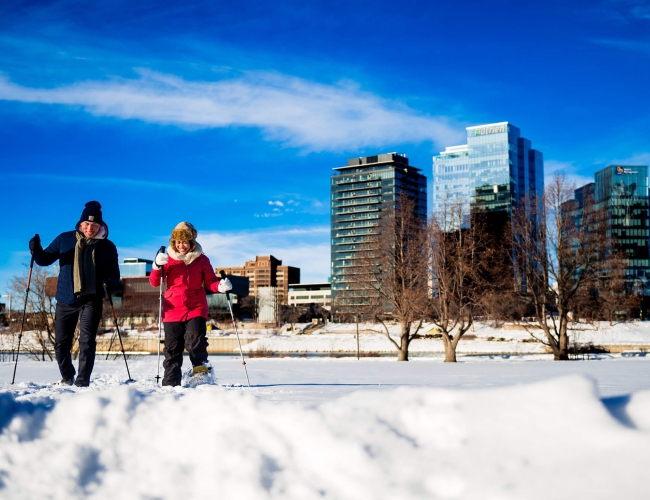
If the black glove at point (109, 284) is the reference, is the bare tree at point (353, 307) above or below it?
below

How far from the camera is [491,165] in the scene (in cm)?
13775

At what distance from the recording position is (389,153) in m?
140

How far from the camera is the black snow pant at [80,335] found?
19.0 feet

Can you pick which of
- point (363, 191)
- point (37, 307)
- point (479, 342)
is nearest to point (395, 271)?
point (37, 307)

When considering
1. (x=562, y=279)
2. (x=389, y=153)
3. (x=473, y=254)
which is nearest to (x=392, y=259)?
(x=473, y=254)

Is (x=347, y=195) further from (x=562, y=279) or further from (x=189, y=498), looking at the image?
(x=189, y=498)

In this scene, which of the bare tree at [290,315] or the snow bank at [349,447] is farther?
the bare tree at [290,315]

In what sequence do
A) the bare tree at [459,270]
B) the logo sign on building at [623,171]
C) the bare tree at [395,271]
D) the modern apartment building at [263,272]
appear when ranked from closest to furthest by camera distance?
the bare tree at [459,270] < the bare tree at [395,271] < the logo sign on building at [623,171] < the modern apartment building at [263,272]

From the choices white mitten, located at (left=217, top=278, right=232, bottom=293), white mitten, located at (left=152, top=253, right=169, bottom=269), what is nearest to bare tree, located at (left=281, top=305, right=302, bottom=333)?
white mitten, located at (left=217, top=278, right=232, bottom=293)

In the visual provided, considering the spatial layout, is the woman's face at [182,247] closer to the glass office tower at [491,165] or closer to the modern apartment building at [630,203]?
the modern apartment building at [630,203]

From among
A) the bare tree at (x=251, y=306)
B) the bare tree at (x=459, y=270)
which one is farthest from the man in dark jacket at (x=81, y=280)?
the bare tree at (x=251, y=306)

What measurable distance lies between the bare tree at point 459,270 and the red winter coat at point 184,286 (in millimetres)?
14689

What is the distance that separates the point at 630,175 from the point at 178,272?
10982 centimetres

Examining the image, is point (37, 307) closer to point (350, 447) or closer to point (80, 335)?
point (80, 335)
